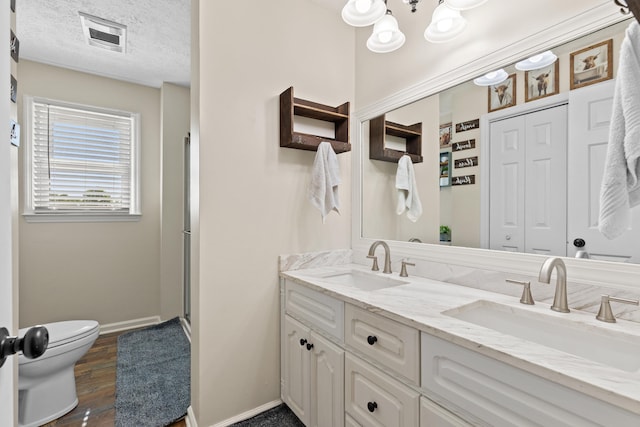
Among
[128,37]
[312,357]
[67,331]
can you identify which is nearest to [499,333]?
[312,357]

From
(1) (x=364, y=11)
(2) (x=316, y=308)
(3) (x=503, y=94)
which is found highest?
(1) (x=364, y=11)

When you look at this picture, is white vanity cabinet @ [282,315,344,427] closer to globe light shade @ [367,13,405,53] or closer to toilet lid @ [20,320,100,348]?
toilet lid @ [20,320,100,348]

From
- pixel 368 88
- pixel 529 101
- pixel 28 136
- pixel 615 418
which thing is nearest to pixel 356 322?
pixel 615 418

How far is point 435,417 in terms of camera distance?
2.93 feet

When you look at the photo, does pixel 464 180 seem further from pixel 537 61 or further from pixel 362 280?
pixel 362 280

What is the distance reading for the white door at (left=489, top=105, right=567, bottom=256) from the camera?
3.65 feet

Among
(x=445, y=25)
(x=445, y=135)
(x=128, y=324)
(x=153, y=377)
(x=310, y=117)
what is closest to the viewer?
(x=445, y=25)

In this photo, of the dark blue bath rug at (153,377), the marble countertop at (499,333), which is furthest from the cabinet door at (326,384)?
the dark blue bath rug at (153,377)

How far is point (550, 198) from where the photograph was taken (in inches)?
44.6

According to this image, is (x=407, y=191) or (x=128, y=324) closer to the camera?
(x=407, y=191)

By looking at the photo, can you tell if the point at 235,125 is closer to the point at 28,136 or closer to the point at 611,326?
the point at 611,326

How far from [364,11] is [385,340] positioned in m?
1.49

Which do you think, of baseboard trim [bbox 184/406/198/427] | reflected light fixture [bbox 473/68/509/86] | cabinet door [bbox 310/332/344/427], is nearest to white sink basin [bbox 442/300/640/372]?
cabinet door [bbox 310/332/344/427]

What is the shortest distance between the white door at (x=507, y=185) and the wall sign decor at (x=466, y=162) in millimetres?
78
